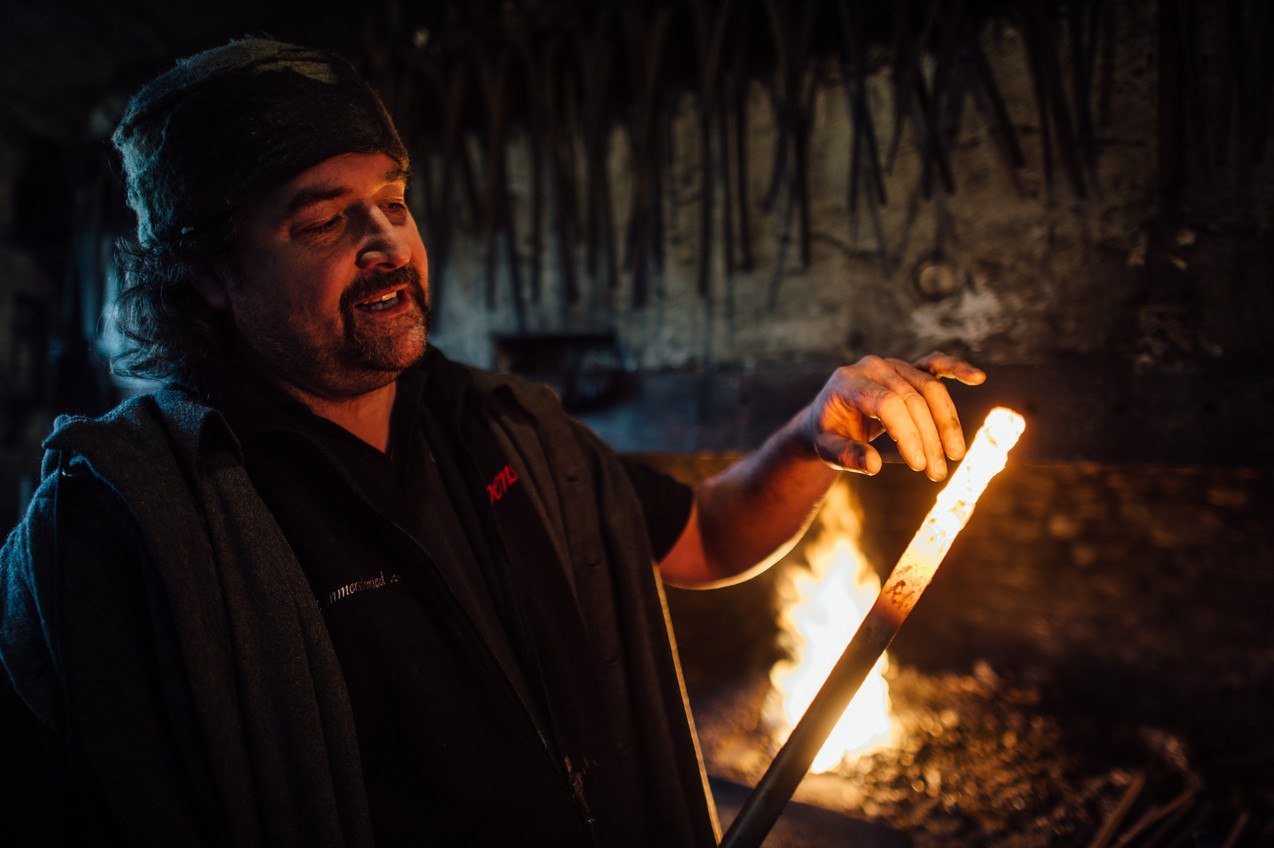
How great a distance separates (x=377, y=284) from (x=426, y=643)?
0.75 meters

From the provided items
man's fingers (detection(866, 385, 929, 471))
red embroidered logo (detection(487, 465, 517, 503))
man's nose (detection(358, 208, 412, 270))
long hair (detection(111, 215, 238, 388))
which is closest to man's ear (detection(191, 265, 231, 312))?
long hair (detection(111, 215, 238, 388))

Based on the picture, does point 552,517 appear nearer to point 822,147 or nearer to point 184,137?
point 184,137

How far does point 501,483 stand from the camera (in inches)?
59.0

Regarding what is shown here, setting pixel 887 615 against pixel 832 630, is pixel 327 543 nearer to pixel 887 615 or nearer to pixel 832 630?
pixel 887 615

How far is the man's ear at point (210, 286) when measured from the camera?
57.8 inches

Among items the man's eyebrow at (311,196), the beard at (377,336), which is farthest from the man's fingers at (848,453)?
the man's eyebrow at (311,196)

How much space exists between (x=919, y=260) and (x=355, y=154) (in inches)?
85.2

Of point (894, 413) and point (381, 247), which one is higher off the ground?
point (381, 247)

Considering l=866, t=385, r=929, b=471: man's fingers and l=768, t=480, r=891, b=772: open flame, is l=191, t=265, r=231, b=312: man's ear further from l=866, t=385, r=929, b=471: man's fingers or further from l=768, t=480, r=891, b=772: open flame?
l=768, t=480, r=891, b=772: open flame

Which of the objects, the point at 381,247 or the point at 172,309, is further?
the point at 172,309

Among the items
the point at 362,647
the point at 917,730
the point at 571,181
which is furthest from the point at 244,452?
the point at 917,730

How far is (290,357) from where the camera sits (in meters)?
1.35

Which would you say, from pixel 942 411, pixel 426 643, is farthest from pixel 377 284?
pixel 942 411

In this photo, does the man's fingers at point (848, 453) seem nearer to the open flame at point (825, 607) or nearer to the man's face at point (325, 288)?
the man's face at point (325, 288)
